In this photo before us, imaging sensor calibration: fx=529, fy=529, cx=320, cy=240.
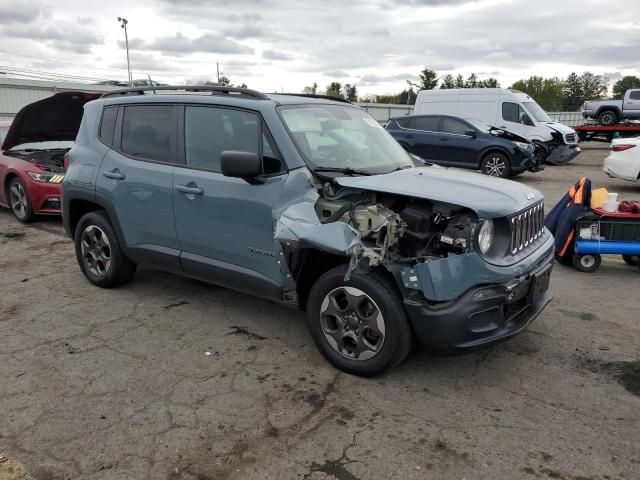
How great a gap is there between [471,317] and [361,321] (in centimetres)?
70

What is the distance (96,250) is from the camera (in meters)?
5.22

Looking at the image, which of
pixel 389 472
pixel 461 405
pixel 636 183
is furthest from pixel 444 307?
pixel 636 183

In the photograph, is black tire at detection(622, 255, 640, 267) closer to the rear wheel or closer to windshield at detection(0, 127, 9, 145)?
the rear wheel

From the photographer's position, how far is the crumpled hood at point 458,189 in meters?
3.26

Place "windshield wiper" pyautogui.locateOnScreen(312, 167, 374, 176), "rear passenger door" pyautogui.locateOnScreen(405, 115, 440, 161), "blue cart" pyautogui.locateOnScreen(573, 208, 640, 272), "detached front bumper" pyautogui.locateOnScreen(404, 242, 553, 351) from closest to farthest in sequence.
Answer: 1. "detached front bumper" pyautogui.locateOnScreen(404, 242, 553, 351)
2. "windshield wiper" pyautogui.locateOnScreen(312, 167, 374, 176)
3. "blue cart" pyautogui.locateOnScreen(573, 208, 640, 272)
4. "rear passenger door" pyautogui.locateOnScreen(405, 115, 440, 161)

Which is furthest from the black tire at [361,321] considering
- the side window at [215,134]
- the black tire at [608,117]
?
the black tire at [608,117]

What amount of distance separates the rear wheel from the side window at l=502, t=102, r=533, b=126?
553 inches

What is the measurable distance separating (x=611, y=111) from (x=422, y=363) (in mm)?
25570

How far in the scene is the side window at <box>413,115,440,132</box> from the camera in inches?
563

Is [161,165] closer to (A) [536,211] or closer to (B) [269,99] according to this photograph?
(B) [269,99]

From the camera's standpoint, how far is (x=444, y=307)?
10.4ft

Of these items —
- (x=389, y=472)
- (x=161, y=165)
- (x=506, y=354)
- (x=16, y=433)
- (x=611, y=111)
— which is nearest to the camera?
(x=389, y=472)

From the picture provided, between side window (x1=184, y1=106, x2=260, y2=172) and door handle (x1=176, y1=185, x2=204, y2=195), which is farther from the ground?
side window (x1=184, y1=106, x2=260, y2=172)

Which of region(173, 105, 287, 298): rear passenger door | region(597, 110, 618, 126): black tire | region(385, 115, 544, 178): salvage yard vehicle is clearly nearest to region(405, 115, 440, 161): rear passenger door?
region(385, 115, 544, 178): salvage yard vehicle
